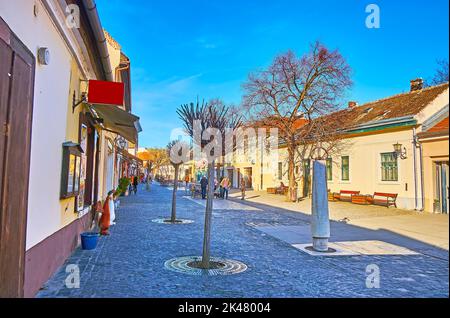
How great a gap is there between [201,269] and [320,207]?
114 inches

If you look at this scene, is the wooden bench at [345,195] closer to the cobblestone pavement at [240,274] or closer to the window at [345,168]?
the window at [345,168]

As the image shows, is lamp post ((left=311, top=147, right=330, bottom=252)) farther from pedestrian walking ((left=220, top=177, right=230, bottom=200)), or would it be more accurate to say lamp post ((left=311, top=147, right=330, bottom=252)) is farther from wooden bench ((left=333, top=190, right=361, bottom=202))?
pedestrian walking ((left=220, top=177, right=230, bottom=200))

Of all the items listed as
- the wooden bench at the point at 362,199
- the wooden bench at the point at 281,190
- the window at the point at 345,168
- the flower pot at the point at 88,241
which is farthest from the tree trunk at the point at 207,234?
the wooden bench at the point at 281,190

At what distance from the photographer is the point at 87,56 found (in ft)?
23.4

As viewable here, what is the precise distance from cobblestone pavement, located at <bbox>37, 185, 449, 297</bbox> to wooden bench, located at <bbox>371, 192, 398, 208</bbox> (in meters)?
10.9

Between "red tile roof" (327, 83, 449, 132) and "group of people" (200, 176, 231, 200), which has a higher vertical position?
"red tile roof" (327, 83, 449, 132)

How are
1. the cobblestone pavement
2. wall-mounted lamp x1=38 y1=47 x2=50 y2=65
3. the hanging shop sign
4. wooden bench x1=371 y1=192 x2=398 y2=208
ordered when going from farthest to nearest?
wooden bench x1=371 y1=192 x2=398 y2=208
the hanging shop sign
the cobblestone pavement
wall-mounted lamp x1=38 y1=47 x2=50 y2=65

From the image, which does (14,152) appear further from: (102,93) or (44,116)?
(102,93)

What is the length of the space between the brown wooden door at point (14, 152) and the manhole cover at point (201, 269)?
8.11ft

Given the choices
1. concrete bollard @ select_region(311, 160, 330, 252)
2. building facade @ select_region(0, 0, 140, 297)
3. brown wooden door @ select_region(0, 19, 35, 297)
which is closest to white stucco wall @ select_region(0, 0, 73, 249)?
building facade @ select_region(0, 0, 140, 297)

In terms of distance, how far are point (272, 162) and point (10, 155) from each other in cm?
2915

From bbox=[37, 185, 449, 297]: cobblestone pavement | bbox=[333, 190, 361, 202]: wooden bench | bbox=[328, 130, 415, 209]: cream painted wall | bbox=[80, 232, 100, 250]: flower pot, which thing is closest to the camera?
bbox=[37, 185, 449, 297]: cobblestone pavement

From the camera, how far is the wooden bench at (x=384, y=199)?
1714 centimetres

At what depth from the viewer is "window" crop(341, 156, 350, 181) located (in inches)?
821
